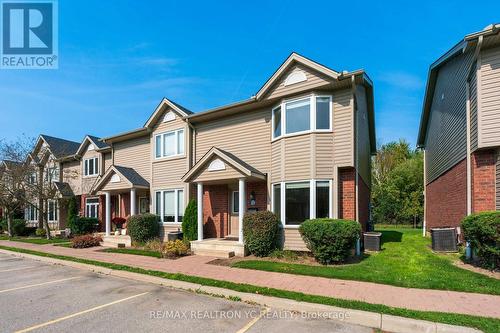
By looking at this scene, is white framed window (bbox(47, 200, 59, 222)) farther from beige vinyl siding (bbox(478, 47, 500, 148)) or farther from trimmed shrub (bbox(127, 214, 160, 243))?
beige vinyl siding (bbox(478, 47, 500, 148))

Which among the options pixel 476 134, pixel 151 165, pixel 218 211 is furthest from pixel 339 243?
pixel 151 165

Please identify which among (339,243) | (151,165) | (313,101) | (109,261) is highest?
(313,101)

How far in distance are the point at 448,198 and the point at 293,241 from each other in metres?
7.83

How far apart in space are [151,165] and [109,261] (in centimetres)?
736

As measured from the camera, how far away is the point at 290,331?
5273 millimetres

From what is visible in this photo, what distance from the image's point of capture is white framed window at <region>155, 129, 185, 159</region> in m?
17.2

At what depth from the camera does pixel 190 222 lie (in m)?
15.1

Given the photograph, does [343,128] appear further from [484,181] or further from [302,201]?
[484,181]

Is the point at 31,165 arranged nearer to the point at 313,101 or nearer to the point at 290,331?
the point at 313,101

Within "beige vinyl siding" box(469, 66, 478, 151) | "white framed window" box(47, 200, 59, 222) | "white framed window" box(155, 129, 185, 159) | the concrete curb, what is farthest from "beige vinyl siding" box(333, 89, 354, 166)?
"white framed window" box(47, 200, 59, 222)

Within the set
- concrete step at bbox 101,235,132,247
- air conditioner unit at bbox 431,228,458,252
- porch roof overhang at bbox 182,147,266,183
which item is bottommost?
concrete step at bbox 101,235,132,247

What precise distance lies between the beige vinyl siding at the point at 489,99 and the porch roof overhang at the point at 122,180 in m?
15.9

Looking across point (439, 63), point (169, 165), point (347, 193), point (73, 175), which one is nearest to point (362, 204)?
point (347, 193)

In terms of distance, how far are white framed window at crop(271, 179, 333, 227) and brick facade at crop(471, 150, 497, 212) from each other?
4.66 m
